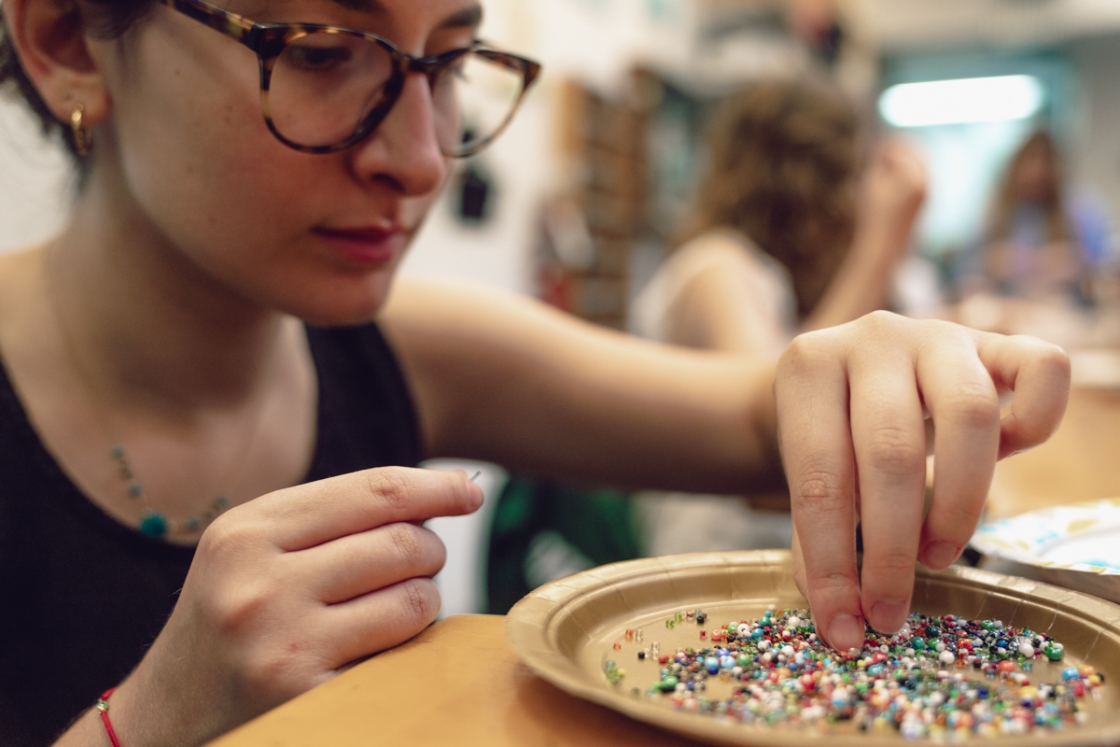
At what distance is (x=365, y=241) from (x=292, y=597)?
1.34ft

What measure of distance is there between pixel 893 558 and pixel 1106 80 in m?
8.39

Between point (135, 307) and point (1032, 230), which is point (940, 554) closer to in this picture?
point (135, 307)

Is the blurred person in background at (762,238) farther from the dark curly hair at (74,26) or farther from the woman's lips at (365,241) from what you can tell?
the dark curly hair at (74,26)

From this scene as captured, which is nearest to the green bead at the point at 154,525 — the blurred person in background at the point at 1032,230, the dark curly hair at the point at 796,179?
the dark curly hair at the point at 796,179

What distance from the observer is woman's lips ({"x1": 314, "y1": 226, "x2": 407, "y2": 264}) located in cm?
75

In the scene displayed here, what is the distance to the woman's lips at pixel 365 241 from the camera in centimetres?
75

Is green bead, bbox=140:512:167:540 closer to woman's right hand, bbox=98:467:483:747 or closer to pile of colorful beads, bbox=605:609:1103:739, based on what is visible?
woman's right hand, bbox=98:467:483:747

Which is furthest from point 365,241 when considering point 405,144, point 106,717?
point 106,717

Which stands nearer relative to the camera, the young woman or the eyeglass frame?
the young woman

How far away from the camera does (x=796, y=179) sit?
86.4 inches

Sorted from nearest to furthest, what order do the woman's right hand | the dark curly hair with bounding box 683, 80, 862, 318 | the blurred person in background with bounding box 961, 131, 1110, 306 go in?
the woman's right hand < the dark curly hair with bounding box 683, 80, 862, 318 < the blurred person in background with bounding box 961, 131, 1110, 306

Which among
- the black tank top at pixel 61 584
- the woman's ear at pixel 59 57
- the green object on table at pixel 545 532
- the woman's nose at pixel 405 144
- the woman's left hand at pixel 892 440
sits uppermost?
the woman's ear at pixel 59 57

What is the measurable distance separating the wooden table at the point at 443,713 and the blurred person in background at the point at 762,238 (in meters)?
1.49

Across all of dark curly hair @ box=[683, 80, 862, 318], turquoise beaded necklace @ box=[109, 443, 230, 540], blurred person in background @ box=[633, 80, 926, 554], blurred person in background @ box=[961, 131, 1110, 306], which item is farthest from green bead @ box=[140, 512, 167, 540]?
blurred person in background @ box=[961, 131, 1110, 306]
